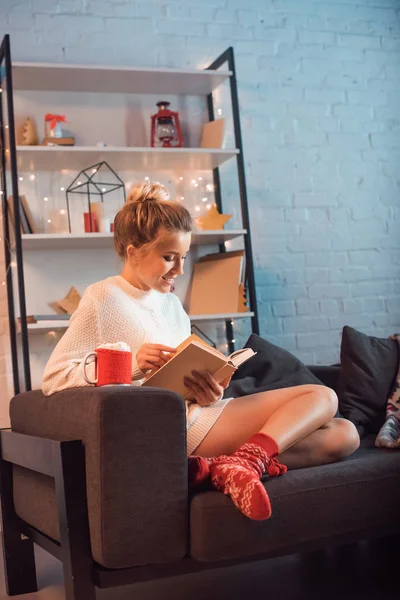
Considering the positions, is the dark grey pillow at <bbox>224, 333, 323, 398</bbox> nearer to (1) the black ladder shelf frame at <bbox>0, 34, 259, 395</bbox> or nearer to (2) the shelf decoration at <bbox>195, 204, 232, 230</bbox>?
(1) the black ladder shelf frame at <bbox>0, 34, 259, 395</bbox>

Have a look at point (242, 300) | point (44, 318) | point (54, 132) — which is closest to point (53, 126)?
point (54, 132)

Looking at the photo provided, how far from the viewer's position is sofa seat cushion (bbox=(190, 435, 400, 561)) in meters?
1.89

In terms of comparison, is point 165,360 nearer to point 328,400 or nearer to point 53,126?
point 328,400

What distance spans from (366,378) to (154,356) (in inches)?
44.0

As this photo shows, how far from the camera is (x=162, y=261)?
7.70 feet

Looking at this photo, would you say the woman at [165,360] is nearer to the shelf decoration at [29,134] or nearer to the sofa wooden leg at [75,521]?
the sofa wooden leg at [75,521]

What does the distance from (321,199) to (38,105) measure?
4.83 feet

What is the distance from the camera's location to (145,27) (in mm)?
4016

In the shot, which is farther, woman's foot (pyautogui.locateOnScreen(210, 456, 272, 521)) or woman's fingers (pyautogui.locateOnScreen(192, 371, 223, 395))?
woman's fingers (pyautogui.locateOnScreen(192, 371, 223, 395))

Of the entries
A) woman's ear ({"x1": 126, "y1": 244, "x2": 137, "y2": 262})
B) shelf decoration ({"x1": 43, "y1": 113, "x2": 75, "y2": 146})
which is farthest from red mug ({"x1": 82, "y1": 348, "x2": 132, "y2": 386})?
shelf decoration ({"x1": 43, "y1": 113, "x2": 75, "y2": 146})

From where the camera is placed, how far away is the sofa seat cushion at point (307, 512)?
6.21 feet

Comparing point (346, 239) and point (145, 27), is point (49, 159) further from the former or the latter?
point (346, 239)

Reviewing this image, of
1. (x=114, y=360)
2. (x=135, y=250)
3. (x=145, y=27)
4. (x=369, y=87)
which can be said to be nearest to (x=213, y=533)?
(x=114, y=360)

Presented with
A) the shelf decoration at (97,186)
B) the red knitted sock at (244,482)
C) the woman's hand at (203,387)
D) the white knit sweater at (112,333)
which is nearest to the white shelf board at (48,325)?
the shelf decoration at (97,186)
